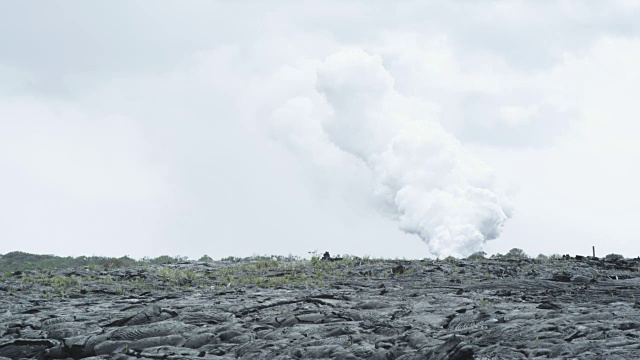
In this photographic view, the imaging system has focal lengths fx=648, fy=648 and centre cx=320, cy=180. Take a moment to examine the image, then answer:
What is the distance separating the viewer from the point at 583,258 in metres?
38.3

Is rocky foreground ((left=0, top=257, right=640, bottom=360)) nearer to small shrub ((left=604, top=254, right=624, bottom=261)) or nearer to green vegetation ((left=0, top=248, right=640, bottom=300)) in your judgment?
green vegetation ((left=0, top=248, right=640, bottom=300))

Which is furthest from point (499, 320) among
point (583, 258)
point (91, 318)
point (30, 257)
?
point (30, 257)

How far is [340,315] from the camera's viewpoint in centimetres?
2097

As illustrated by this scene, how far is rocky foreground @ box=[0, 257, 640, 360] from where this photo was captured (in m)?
16.5

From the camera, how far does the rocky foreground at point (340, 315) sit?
54.3 ft

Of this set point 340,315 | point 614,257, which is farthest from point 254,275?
point 614,257

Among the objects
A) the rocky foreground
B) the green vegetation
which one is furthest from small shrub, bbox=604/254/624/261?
the rocky foreground

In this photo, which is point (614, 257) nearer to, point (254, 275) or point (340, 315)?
point (254, 275)

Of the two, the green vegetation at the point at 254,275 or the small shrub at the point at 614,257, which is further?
the small shrub at the point at 614,257

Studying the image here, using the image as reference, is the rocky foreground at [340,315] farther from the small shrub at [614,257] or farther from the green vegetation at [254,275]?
the small shrub at [614,257]

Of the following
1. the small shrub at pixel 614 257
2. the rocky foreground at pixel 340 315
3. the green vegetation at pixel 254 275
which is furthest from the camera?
the small shrub at pixel 614 257

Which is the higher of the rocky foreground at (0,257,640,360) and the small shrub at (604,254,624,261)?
the small shrub at (604,254,624,261)

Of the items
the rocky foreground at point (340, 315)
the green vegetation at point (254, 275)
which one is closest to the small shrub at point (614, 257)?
the green vegetation at point (254, 275)

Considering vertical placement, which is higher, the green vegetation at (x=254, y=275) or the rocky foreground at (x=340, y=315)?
the green vegetation at (x=254, y=275)
